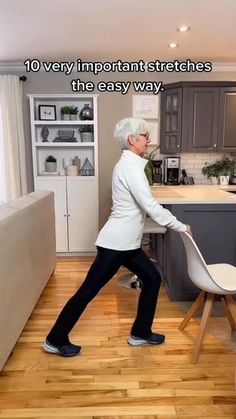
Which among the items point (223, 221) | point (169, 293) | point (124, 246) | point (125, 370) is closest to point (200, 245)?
point (223, 221)

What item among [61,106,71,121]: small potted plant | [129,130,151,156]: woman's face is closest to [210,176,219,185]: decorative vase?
[61,106,71,121]: small potted plant

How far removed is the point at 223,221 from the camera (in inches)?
109

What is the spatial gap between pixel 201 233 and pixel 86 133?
215 cm

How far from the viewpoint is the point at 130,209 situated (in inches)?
77.5

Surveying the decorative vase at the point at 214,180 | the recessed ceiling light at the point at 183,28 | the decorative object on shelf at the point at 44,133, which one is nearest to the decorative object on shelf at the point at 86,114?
the decorative object on shelf at the point at 44,133

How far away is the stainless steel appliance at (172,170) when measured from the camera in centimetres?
436

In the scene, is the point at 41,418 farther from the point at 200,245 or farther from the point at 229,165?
the point at 229,165

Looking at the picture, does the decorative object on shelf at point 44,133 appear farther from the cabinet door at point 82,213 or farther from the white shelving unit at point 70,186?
the cabinet door at point 82,213

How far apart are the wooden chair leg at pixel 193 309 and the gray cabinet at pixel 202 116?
92.6 inches

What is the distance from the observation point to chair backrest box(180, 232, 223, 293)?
195 centimetres

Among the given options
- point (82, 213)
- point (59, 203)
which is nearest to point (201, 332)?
Result: point (82, 213)

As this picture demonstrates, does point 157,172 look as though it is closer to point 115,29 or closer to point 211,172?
point 211,172

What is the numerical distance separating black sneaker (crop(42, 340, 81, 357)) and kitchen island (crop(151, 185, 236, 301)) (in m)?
1.09

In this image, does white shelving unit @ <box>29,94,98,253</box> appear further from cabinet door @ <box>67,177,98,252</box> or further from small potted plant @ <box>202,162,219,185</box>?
small potted plant @ <box>202,162,219,185</box>
